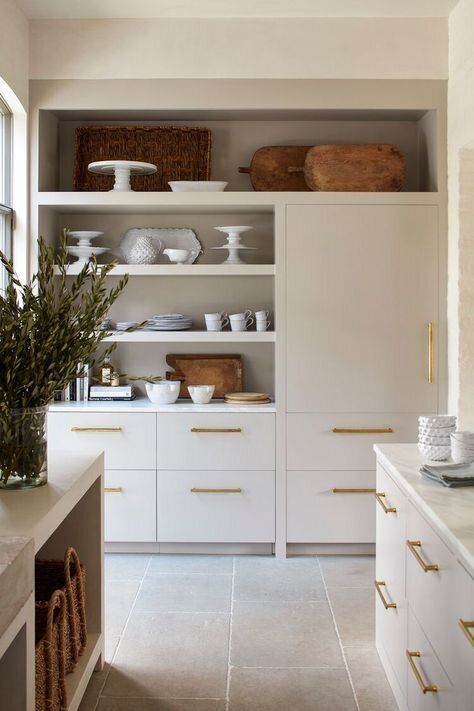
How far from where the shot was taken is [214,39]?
167 inches

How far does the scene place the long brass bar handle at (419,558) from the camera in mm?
2091

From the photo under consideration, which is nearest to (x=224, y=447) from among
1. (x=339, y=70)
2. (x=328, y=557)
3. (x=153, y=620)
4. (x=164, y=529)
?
(x=164, y=529)

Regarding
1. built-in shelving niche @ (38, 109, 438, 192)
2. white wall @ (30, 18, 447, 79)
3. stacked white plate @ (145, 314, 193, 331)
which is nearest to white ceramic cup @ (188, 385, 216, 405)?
stacked white plate @ (145, 314, 193, 331)

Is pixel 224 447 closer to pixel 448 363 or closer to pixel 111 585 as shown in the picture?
pixel 111 585

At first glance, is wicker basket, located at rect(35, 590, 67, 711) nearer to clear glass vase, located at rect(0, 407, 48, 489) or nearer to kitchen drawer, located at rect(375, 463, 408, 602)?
clear glass vase, located at rect(0, 407, 48, 489)

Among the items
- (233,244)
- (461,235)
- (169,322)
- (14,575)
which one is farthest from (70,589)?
(461,235)

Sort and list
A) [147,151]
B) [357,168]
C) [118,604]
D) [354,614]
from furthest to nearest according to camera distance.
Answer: [147,151], [357,168], [118,604], [354,614]

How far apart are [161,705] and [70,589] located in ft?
1.78

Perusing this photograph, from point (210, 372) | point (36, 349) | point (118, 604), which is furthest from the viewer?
point (210, 372)

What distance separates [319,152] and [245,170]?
1.46 feet

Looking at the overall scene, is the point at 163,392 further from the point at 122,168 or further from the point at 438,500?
the point at 438,500

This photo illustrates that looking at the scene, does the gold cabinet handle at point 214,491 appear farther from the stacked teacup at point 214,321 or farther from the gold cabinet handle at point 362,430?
the stacked teacup at point 214,321

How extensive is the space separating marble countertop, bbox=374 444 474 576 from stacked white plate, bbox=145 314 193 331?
1815mm

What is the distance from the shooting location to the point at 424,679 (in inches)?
87.8
